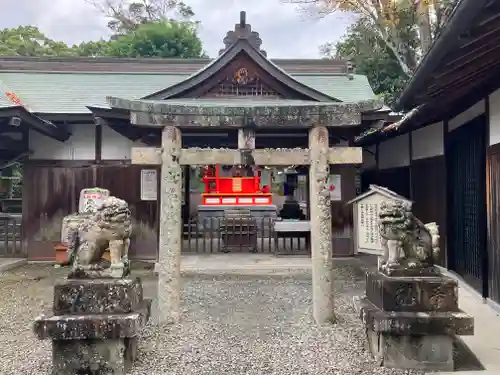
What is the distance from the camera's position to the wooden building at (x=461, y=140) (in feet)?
14.0

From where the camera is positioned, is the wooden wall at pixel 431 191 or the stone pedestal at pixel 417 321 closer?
the stone pedestal at pixel 417 321

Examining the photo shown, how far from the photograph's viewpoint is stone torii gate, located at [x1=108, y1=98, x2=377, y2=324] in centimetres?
608

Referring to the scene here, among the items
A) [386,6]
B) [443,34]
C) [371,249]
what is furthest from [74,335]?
[386,6]

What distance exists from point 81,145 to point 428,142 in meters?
8.35

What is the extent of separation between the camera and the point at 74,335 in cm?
425

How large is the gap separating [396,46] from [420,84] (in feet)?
52.3

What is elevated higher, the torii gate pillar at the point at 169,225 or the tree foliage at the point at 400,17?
the tree foliage at the point at 400,17

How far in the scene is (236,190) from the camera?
18.5 m

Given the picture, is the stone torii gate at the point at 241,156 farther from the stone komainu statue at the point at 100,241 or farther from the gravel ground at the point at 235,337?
the stone komainu statue at the point at 100,241

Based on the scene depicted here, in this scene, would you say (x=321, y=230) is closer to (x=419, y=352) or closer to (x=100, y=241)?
(x=419, y=352)

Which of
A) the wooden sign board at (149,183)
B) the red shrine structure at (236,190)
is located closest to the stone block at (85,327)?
the wooden sign board at (149,183)

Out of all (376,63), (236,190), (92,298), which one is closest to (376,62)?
(376,63)

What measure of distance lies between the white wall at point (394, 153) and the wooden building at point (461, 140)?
0.43ft

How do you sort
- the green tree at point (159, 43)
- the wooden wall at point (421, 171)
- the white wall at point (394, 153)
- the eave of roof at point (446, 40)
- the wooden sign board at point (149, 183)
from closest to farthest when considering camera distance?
the eave of roof at point (446, 40) → the wooden wall at point (421, 171) → the wooden sign board at point (149, 183) → the white wall at point (394, 153) → the green tree at point (159, 43)
